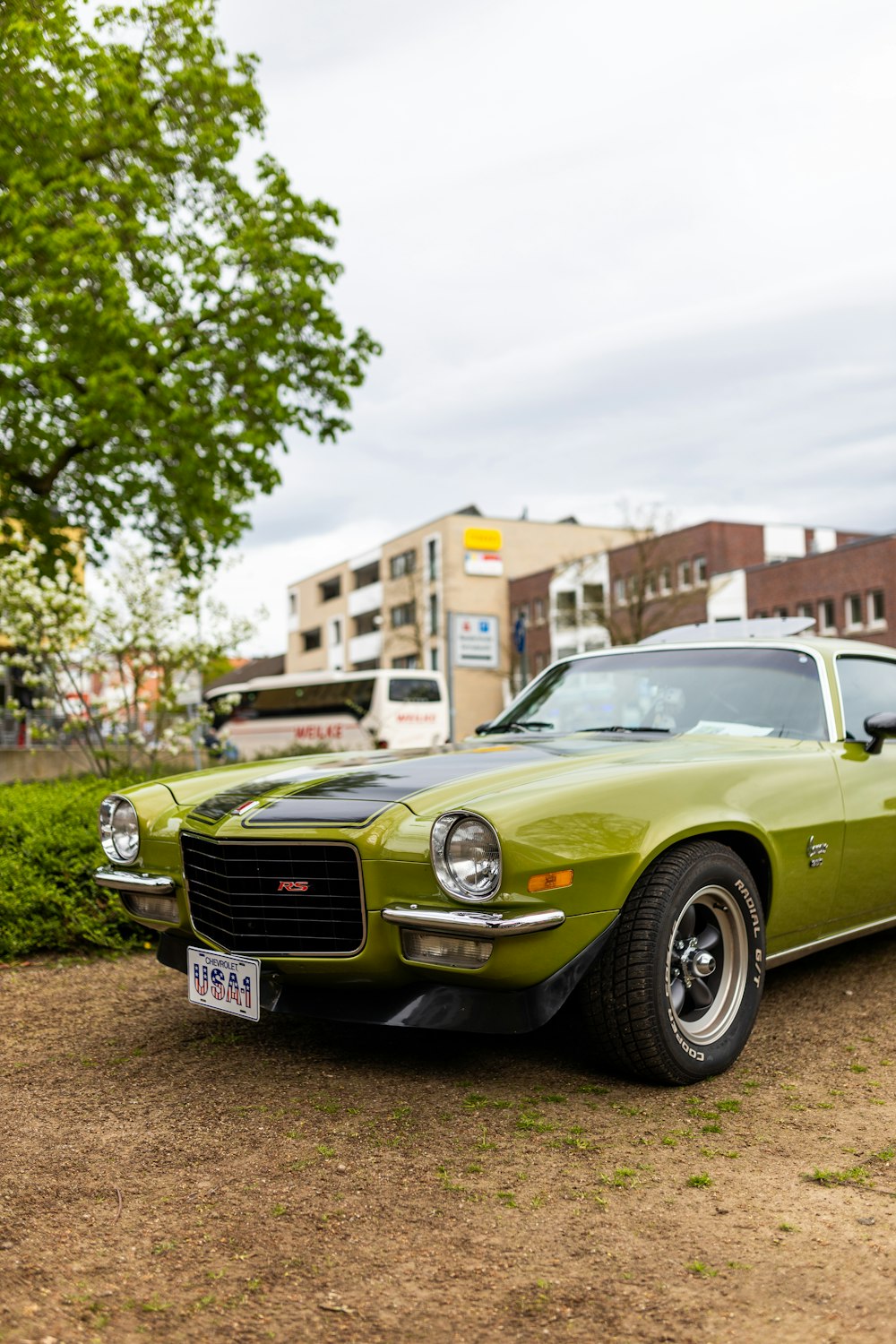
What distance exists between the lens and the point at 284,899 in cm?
350

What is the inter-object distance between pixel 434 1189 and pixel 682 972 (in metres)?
1.11

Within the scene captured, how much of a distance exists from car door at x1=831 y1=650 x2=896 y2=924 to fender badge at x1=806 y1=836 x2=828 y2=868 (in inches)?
7.2

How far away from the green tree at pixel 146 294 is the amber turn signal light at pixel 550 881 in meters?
10.7

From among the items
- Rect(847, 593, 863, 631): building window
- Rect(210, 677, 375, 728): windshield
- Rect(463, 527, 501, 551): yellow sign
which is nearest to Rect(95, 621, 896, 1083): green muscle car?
Rect(210, 677, 375, 728): windshield

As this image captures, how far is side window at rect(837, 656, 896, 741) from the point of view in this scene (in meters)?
4.80

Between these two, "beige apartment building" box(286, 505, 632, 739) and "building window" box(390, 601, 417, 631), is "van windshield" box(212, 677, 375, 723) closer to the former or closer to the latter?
"beige apartment building" box(286, 505, 632, 739)

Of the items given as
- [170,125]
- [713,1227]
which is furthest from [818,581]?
[713,1227]

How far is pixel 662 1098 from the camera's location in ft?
11.2

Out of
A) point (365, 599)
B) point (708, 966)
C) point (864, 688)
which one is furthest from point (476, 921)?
point (365, 599)

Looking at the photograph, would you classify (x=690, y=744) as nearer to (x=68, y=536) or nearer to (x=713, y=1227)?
(x=713, y=1227)

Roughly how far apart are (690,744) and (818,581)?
130 feet

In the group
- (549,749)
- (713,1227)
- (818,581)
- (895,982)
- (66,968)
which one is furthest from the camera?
(818,581)

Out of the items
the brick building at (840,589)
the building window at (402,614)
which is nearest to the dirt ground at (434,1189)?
the brick building at (840,589)

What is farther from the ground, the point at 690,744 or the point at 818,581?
the point at 818,581
